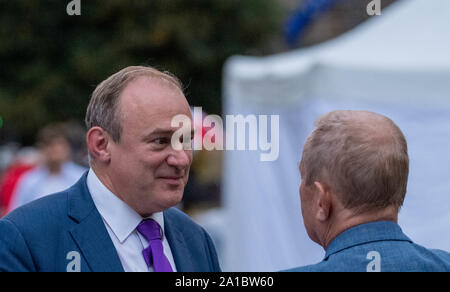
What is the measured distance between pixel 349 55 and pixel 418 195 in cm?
114

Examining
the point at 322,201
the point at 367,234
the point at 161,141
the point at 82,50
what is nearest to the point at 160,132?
the point at 161,141

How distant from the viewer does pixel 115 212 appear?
216 cm

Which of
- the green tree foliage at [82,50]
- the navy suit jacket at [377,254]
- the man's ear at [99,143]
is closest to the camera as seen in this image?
the navy suit jacket at [377,254]

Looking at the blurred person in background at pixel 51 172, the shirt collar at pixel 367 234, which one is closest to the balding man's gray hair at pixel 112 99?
the shirt collar at pixel 367 234

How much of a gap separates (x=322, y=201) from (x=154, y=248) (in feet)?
1.69

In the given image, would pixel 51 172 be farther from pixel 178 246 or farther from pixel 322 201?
pixel 322 201

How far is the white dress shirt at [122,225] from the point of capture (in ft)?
6.91

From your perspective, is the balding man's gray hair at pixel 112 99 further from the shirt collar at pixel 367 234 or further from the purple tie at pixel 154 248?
the shirt collar at pixel 367 234

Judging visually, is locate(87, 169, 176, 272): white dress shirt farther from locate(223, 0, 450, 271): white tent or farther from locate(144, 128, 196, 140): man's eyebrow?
locate(223, 0, 450, 271): white tent

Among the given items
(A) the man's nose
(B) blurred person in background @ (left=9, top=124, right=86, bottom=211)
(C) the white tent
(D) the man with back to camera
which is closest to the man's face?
(A) the man's nose

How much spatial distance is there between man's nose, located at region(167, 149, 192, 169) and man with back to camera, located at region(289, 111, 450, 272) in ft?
1.19

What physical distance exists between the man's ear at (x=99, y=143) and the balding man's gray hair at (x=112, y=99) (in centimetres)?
2

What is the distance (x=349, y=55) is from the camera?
17.1ft

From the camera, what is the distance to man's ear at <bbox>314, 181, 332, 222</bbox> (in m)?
2.05
